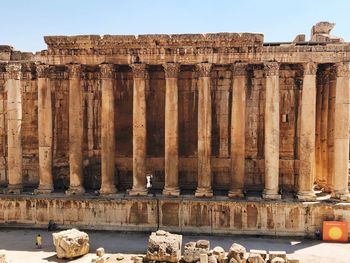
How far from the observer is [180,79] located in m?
22.4

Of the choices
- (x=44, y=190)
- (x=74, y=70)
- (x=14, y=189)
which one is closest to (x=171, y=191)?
(x=44, y=190)

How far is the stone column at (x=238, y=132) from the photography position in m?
19.8

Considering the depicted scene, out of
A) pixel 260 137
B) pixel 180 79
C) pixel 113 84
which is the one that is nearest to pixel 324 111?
pixel 260 137

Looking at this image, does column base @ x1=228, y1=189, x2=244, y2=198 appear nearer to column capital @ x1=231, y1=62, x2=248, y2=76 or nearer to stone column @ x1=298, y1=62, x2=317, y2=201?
stone column @ x1=298, y1=62, x2=317, y2=201

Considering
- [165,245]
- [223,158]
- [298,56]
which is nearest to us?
[165,245]

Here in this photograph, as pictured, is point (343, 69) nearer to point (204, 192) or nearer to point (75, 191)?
point (204, 192)

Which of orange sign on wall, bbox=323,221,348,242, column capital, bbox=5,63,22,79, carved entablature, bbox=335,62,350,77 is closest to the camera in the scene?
orange sign on wall, bbox=323,221,348,242

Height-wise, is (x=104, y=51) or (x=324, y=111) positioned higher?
(x=104, y=51)

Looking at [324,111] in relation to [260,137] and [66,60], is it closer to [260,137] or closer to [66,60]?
[260,137]

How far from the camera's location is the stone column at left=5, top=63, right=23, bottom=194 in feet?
70.0

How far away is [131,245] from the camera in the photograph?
703 inches

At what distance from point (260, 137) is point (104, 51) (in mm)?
9620

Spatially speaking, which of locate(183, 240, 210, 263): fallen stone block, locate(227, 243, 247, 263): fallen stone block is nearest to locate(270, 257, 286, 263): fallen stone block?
locate(227, 243, 247, 263): fallen stone block

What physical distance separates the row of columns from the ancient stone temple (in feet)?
0.18
